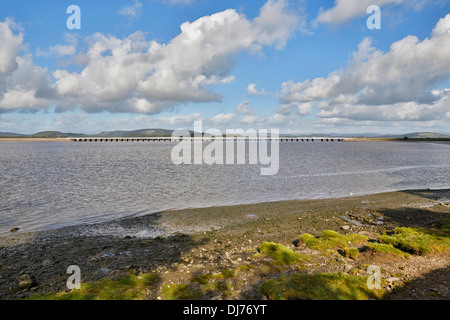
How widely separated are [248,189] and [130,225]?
59.0 ft

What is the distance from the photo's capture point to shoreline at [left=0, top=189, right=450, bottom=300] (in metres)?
11.1

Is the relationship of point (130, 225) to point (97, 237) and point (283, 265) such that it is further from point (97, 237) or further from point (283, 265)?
point (283, 265)

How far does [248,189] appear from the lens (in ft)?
115

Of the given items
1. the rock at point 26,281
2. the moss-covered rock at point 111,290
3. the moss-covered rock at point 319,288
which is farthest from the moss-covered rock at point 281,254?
the rock at point 26,281

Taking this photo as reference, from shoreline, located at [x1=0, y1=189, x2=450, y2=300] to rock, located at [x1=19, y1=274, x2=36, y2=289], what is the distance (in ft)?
0.41

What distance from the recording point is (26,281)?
34.1 ft

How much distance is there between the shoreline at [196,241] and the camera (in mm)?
11062

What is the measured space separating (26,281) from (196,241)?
7875mm

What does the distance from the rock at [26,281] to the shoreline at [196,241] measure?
0.41 ft
